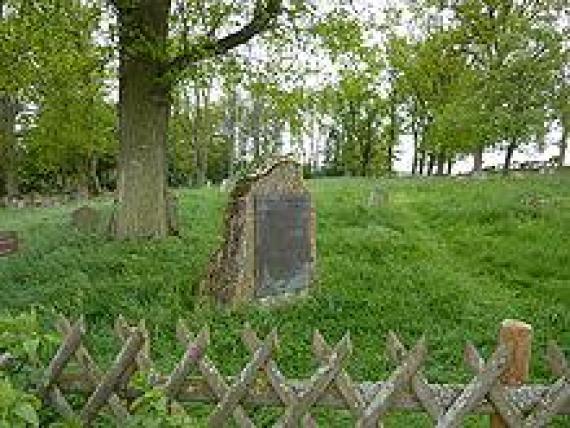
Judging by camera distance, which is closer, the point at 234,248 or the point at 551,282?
the point at 234,248

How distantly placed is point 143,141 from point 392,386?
33.6 feet

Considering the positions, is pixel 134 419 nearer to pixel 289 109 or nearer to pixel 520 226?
pixel 289 109

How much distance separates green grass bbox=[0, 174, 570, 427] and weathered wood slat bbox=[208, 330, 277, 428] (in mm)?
2235

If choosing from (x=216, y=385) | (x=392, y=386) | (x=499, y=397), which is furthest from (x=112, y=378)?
(x=499, y=397)

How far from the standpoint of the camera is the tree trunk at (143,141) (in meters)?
13.7

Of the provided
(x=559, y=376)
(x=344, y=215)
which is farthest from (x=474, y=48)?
(x=559, y=376)

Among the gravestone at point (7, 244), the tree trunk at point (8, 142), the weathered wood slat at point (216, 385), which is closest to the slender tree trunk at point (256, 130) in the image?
the tree trunk at point (8, 142)

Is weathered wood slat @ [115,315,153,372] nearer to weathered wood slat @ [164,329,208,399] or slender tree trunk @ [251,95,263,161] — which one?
weathered wood slat @ [164,329,208,399]

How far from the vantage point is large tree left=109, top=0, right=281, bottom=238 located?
1324 centimetres

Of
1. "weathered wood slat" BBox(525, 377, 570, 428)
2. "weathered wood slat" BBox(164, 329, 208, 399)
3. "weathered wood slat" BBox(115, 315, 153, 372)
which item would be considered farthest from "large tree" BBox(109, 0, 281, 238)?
"weathered wood slat" BBox(525, 377, 570, 428)

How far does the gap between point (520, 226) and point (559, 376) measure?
37.4ft

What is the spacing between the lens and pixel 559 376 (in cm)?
467

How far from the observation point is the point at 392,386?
4367 mm

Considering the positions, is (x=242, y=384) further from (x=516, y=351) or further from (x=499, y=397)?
(x=516, y=351)
